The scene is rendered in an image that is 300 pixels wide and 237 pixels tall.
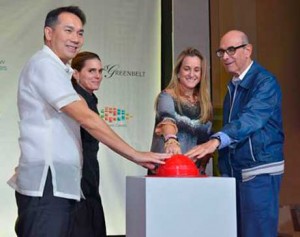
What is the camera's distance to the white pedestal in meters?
1.56

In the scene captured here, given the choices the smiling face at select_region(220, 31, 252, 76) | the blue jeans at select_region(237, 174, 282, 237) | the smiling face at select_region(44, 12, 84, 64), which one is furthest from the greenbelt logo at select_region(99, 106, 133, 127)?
the smiling face at select_region(44, 12, 84, 64)

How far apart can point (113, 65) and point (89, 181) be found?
61.8 inches

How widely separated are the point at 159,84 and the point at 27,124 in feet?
6.60

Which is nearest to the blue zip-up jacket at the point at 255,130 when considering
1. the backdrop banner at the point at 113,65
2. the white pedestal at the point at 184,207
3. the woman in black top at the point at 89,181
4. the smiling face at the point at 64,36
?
the white pedestal at the point at 184,207

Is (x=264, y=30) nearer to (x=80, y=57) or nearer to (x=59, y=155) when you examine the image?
(x=80, y=57)

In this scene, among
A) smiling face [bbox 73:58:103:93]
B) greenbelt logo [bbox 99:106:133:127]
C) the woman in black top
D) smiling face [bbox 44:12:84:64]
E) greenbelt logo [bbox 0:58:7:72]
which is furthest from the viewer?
greenbelt logo [bbox 99:106:133:127]

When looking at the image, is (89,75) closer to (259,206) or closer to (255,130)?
(255,130)

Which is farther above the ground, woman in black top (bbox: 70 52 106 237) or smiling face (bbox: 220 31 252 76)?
smiling face (bbox: 220 31 252 76)

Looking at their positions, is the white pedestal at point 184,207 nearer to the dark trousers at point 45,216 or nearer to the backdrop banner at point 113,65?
the dark trousers at point 45,216

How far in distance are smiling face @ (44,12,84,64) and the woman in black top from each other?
397 mm

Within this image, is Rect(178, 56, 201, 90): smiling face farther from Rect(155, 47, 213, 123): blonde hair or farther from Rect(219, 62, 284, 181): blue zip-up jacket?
Rect(219, 62, 284, 181): blue zip-up jacket

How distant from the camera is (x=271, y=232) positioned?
2.05 meters

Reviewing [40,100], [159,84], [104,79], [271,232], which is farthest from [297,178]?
[40,100]

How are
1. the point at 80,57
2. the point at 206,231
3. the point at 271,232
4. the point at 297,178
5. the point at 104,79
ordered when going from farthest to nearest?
the point at 297,178 < the point at 104,79 < the point at 80,57 < the point at 271,232 < the point at 206,231
